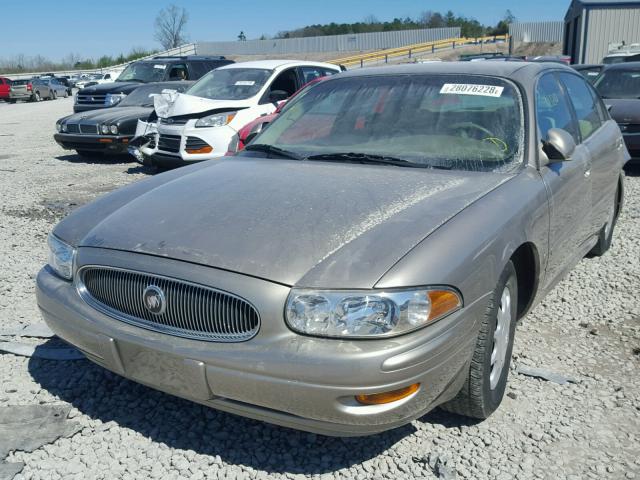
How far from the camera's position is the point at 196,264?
241 centimetres

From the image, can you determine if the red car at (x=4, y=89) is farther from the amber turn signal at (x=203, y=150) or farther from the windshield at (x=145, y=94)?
the amber turn signal at (x=203, y=150)

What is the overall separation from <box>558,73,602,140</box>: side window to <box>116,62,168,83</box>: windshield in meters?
12.4

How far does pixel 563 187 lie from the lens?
3521 mm

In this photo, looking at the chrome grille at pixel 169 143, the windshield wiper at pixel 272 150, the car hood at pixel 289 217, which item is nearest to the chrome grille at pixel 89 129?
the chrome grille at pixel 169 143

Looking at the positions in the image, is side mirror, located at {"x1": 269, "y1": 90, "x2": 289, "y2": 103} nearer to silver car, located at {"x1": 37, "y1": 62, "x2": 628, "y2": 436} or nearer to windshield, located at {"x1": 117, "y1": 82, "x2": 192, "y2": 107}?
windshield, located at {"x1": 117, "y1": 82, "x2": 192, "y2": 107}

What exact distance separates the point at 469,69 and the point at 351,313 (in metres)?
2.19

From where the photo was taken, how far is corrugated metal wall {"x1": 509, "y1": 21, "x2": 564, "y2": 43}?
5019 cm

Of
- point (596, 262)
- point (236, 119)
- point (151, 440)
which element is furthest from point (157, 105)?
point (151, 440)

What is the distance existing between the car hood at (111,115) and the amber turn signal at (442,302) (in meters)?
9.51

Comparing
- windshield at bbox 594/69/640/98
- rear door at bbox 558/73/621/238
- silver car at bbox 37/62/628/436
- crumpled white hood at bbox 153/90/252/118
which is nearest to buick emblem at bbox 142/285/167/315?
silver car at bbox 37/62/628/436

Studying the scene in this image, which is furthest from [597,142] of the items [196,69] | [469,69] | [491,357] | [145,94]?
[196,69]

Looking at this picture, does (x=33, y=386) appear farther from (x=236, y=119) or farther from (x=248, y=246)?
(x=236, y=119)

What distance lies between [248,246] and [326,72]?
9.15m

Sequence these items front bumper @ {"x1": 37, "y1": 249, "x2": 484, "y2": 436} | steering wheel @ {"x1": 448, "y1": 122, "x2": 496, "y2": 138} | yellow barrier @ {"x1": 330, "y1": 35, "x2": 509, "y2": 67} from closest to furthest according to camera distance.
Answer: front bumper @ {"x1": 37, "y1": 249, "x2": 484, "y2": 436}, steering wheel @ {"x1": 448, "y1": 122, "x2": 496, "y2": 138}, yellow barrier @ {"x1": 330, "y1": 35, "x2": 509, "y2": 67}
